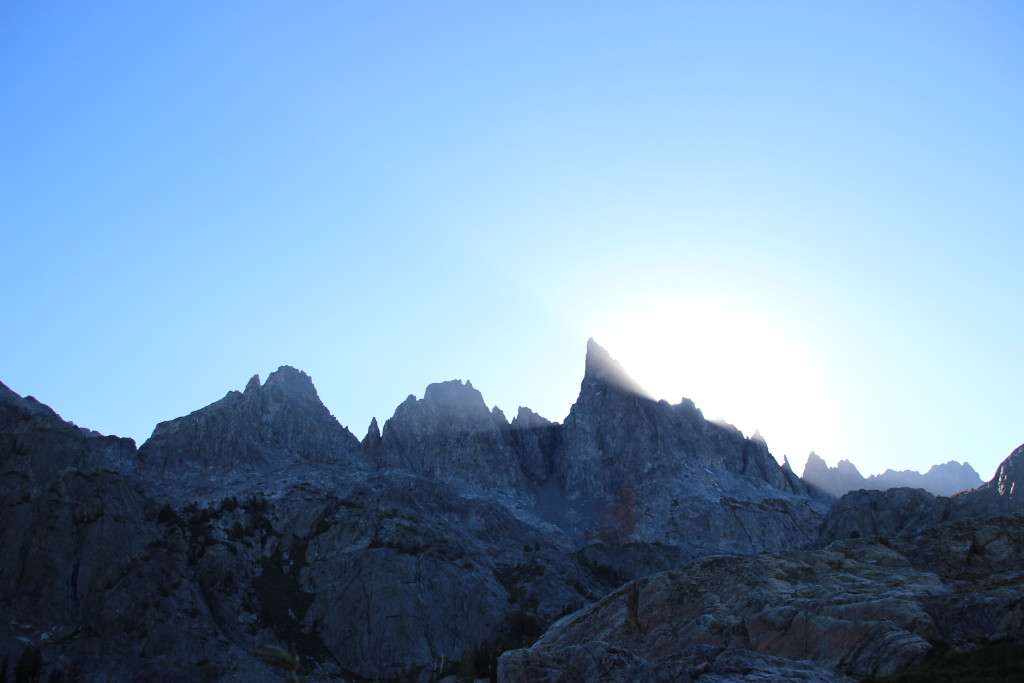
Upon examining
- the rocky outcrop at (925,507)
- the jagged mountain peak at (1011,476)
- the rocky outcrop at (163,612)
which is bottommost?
the rocky outcrop at (163,612)

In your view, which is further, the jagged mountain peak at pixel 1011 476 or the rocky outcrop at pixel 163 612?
the jagged mountain peak at pixel 1011 476

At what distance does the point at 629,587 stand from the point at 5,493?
143 metres

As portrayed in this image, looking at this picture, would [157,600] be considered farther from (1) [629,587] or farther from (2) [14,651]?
(1) [629,587]

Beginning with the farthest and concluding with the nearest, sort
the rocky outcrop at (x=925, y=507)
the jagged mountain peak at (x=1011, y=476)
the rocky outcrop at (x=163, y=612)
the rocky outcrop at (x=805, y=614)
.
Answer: the jagged mountain peak at (x=1011, y=476) < the rocky outcrop at (x=925, y=507) < the rocky outcrop at (x=163, y=612) < the rocky outcrop at (x=805, y=614)

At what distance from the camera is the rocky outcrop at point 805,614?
281 ft

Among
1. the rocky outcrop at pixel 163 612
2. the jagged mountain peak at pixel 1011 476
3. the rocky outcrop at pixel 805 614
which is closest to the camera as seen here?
the rocky outcrop at pixel 805 614

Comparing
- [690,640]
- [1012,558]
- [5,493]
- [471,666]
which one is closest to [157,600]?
[5,493]

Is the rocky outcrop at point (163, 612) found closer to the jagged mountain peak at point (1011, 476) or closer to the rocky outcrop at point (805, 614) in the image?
the rocky outcrop at point (805, 614)

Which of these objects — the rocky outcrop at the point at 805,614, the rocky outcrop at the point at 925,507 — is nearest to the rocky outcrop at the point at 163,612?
the rocky outcrop at the point at 805,614

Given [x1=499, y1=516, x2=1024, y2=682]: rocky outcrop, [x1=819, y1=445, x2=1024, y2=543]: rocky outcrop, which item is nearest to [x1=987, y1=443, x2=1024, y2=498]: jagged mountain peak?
[x1=819, y1=445, x2=1024, y2=543]: rocky outcrop

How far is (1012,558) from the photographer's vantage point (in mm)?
119438

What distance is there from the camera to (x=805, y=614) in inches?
3952

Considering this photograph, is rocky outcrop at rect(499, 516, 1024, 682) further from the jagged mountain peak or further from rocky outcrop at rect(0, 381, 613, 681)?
the jagged mountain peak

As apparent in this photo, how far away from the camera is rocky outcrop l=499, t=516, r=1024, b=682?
281 feet
